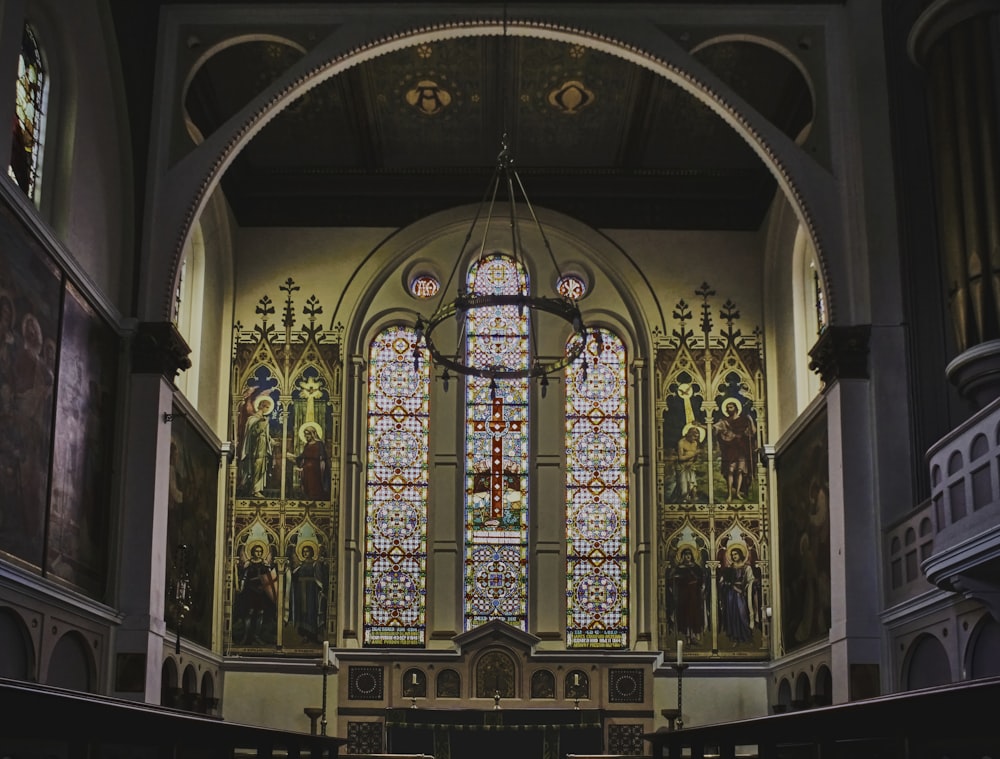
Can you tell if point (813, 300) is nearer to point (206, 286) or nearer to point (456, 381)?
point (456, 381)

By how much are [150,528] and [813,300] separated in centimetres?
1104

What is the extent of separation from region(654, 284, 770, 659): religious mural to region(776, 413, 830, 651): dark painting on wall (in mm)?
820

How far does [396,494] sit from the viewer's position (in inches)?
976

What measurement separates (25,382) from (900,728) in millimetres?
11492

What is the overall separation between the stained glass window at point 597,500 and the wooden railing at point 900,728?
1601cm

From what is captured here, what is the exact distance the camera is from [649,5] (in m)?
19.2

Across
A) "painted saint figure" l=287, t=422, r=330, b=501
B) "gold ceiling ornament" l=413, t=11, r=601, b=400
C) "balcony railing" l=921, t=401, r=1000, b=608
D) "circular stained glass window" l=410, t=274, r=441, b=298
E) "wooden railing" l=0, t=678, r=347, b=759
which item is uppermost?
"circular stained glass window" l=410, t=274, r=441, b=298

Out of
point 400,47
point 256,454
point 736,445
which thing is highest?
point 400,47

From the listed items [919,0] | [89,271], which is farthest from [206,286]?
[919,0]

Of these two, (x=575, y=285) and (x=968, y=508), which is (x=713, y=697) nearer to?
(x=575, y=285)

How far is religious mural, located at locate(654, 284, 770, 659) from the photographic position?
2389 cm

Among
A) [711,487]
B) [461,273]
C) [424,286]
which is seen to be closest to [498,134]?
[461,273]

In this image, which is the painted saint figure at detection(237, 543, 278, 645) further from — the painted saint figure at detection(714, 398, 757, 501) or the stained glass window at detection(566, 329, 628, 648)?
the painted saint figure at detection(714, 398, 757, 501)

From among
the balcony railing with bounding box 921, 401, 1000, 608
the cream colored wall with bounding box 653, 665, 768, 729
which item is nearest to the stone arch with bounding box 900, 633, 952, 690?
the balcony railing with bounding box 921, 401, 1000, 608
